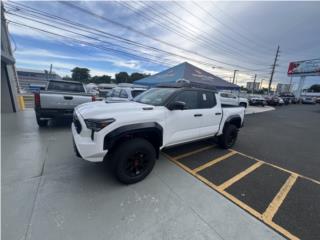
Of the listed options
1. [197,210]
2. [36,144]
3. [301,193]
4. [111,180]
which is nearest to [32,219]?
[111,180]

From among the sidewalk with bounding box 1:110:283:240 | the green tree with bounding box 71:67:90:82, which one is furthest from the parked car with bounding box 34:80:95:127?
the green tree with bounding box 71:67:90:82

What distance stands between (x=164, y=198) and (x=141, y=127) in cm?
119

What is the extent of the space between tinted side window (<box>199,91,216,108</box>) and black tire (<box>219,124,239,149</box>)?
3.33 feet

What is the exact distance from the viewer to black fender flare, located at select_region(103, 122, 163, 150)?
2387 mm

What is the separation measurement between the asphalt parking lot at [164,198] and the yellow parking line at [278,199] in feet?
0.05

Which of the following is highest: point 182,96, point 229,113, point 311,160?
point 182,96

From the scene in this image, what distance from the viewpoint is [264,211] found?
2.32m

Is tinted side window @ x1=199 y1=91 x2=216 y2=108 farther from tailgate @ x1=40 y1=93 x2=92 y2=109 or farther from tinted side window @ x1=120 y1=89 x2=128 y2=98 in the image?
tinted side window @ x1=120 y1=89 x2=128 y2=98

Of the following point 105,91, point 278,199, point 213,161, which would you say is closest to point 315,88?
point 105,91

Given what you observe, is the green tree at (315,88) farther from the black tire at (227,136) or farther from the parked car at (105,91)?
the black tire at (227,136)

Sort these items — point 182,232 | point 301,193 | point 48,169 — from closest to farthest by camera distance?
1. point 182,232
2. point 301,193
3. point 48,169

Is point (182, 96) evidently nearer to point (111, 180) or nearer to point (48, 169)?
point (111, 180)

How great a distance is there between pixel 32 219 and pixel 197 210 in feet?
7.07

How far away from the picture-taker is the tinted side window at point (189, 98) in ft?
11.3
